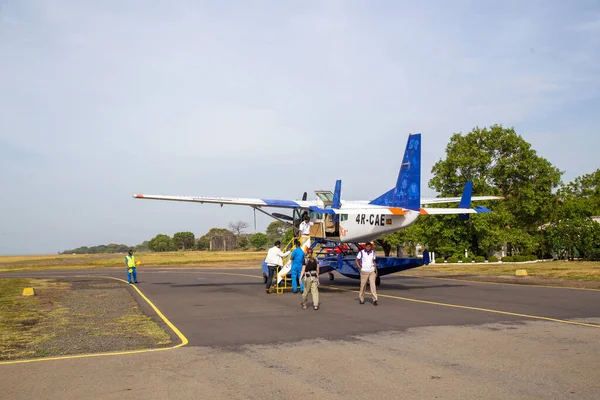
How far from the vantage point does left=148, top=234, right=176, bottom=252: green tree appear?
148750mm

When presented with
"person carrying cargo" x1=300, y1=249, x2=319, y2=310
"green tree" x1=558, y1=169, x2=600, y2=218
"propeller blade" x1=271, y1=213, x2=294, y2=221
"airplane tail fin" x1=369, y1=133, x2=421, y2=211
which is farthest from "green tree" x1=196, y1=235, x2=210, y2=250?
"person carrying cargo" x1=300, y1=249, x2=319, y2=310

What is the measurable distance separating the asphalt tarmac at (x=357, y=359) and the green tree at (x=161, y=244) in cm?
13753

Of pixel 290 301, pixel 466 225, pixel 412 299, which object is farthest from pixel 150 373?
pixel 466 225

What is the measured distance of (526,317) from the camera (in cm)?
1381

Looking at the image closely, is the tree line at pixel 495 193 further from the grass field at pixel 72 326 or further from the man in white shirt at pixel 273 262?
the grass field at pixel 72 326

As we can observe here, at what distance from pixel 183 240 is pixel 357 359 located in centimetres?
14744

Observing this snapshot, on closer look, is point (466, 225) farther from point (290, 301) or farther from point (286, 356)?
point (286, 356)

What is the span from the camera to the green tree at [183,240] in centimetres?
15200

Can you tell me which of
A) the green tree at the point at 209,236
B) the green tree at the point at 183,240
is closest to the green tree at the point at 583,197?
the green tree at the point at 209,236

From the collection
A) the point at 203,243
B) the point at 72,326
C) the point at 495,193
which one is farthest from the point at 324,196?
the point at 203,243

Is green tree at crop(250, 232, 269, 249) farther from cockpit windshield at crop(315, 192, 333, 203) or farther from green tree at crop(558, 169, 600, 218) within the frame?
cockpit windshield at crop(315, 192, 333, 203)

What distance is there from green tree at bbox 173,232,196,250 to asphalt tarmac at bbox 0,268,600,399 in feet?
457

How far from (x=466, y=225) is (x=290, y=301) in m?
32.8

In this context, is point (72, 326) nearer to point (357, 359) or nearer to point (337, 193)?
point (357, 359)
